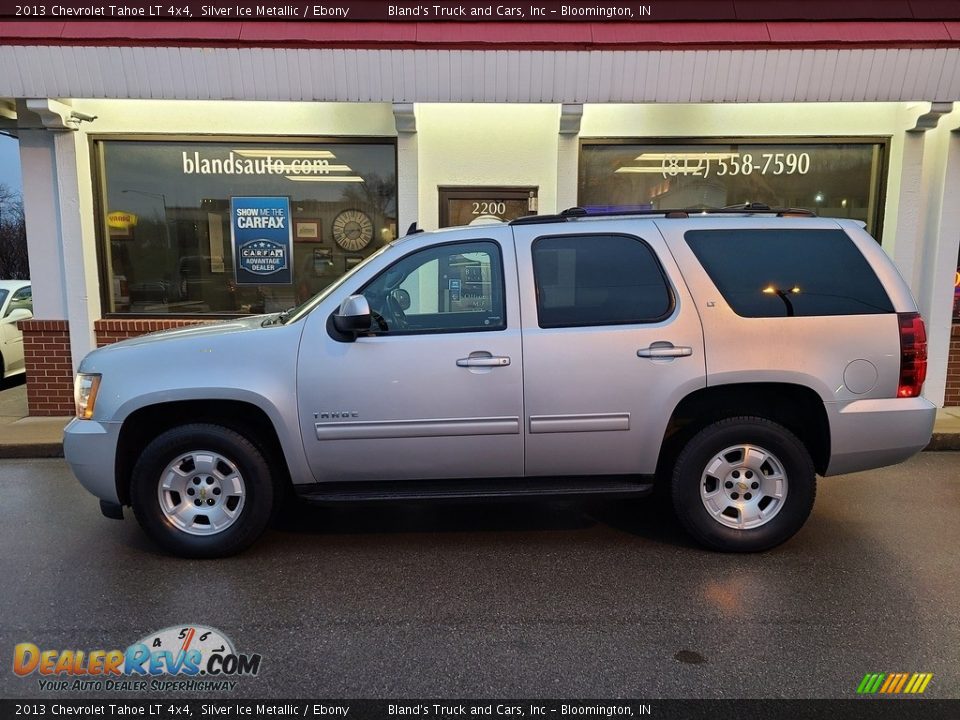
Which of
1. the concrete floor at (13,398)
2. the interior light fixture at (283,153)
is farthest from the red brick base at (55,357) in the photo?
the interior light fixture at (283,153)

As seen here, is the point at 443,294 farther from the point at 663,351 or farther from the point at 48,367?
the point at 48,367

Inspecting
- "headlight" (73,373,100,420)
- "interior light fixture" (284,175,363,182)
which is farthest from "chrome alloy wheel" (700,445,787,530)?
"interior light fixture" (284,175,363,182)

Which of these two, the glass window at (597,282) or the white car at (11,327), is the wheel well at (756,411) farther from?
the white car at (11,327)

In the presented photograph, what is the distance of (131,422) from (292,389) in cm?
101

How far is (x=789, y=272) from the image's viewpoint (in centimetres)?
401

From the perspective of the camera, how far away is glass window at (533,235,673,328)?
12.9ft

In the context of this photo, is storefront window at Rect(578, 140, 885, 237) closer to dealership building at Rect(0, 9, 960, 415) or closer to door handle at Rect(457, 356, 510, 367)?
dealership building at Rect(0, 9, 960, 415)

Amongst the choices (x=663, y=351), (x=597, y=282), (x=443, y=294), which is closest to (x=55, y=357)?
(x=443, y=294)

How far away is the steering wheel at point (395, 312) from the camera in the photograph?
155 inches

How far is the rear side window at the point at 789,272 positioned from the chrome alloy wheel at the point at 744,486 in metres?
0.86

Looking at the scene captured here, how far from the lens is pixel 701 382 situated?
3.88 meters

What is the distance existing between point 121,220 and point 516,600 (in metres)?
7.03

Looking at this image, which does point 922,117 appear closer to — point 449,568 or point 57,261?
point 449,568

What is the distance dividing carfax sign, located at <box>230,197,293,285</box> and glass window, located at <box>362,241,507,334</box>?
4.40 meters
